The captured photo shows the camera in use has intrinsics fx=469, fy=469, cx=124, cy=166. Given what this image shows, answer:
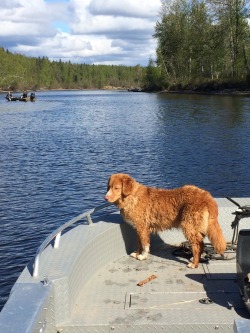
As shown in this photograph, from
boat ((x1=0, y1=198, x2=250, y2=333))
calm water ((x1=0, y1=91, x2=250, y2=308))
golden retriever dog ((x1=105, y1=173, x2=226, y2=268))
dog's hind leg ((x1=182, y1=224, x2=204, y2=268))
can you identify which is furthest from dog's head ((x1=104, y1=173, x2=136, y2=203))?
calm water ((x1=0, y1=91, x2=250, y2=308))

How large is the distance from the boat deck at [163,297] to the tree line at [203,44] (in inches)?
2828

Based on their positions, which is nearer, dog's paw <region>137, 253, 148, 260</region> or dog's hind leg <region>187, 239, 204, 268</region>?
dog's hind leg <region>187, 239, 204, 268</region>

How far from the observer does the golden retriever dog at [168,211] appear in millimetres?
6172

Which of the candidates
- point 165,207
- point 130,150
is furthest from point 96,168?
point 165,207

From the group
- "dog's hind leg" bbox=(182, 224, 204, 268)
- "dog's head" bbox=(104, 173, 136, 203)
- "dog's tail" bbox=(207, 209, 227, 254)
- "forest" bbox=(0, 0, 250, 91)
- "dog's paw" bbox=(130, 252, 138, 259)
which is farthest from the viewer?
"forest" bbox=(0, 0, 250, 91)

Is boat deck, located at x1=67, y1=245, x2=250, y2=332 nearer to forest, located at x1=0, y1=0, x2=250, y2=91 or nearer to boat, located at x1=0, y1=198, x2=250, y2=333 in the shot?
boat, located at x1=0, y1=198, x2=250, y2=333

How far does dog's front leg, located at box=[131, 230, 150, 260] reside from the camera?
6.67m

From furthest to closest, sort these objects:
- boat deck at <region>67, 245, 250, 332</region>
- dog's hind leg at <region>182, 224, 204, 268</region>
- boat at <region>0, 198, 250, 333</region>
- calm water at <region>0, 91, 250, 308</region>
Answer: calm water at <region>0, 91, 250, 308</region>
dog's hind leg at <region>182, 224, 204, 268</region>
boat deck at <region>67, 245, 250, 332</region>
boat at <region>0, 198, 250, 333</region>

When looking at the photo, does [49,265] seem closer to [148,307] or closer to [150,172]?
[148,307]

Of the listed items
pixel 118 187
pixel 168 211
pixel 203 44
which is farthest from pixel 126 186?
pixel 203 44

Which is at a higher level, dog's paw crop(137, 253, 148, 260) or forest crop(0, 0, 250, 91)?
forest crop(0, 0, 250, 91)

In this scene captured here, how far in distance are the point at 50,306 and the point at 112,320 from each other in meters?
0.74

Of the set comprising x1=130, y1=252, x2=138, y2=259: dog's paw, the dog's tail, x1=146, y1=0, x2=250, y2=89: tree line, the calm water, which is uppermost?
x1=146, y1=0, x2=250, y2=89: tree line

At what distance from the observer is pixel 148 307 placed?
210 inches
